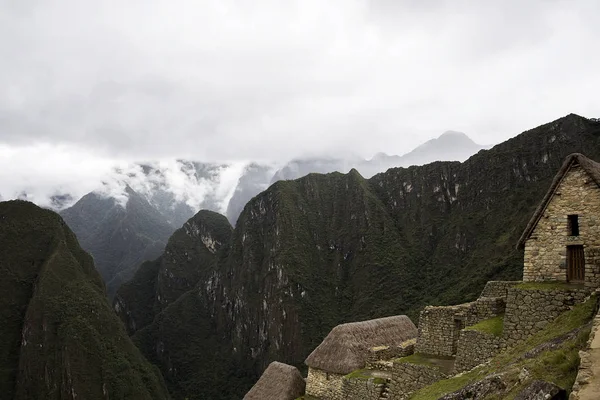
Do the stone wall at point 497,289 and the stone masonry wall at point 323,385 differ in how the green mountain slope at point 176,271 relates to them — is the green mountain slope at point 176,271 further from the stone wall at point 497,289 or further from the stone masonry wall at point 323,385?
the stone wall at point 497,289

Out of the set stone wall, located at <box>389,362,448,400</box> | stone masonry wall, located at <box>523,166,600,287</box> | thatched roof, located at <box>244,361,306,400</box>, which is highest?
stone masonry wall, located at <box>523,166,600,287</box>

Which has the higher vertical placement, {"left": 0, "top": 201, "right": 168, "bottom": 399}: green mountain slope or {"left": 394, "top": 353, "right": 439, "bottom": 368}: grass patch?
{"left": 394, "top": 353, "right": 439, "bottom": 368}: grass patch

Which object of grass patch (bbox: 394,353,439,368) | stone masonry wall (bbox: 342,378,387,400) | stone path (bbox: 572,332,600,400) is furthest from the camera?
stone masonry wall (bbox: 342,378,387,400)

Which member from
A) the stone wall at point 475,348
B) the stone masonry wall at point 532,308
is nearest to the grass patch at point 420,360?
the stone wall at point 475,348

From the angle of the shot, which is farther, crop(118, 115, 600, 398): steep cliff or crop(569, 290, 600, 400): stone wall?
crop(118, 115, 600, 398): steep cliff

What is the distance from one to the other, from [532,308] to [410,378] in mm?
3544

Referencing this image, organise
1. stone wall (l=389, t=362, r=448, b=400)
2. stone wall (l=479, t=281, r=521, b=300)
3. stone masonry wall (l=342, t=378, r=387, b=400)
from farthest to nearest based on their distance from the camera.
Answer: stone masonry wall (l=342, t=378, r=387, b=400) < stone wall (l=479, t=281, r=521, b=300) < stone wall (l=389, t=362, r=448, b=400)

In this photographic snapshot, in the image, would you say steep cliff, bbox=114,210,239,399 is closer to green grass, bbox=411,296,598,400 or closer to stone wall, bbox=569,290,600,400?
green grass, bbox=411,296,598,400

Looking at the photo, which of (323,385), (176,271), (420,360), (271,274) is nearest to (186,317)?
(176,271)

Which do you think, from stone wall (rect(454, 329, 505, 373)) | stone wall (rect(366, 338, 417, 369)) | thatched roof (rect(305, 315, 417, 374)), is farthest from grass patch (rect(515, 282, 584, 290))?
thatched roof (rect(305, 315, 417, 374))

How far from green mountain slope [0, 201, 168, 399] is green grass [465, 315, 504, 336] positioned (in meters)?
91.7

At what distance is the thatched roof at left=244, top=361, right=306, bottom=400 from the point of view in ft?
57.8

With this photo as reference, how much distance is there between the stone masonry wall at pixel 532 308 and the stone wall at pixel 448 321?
5.26 feet

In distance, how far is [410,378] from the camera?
10.1 metres
